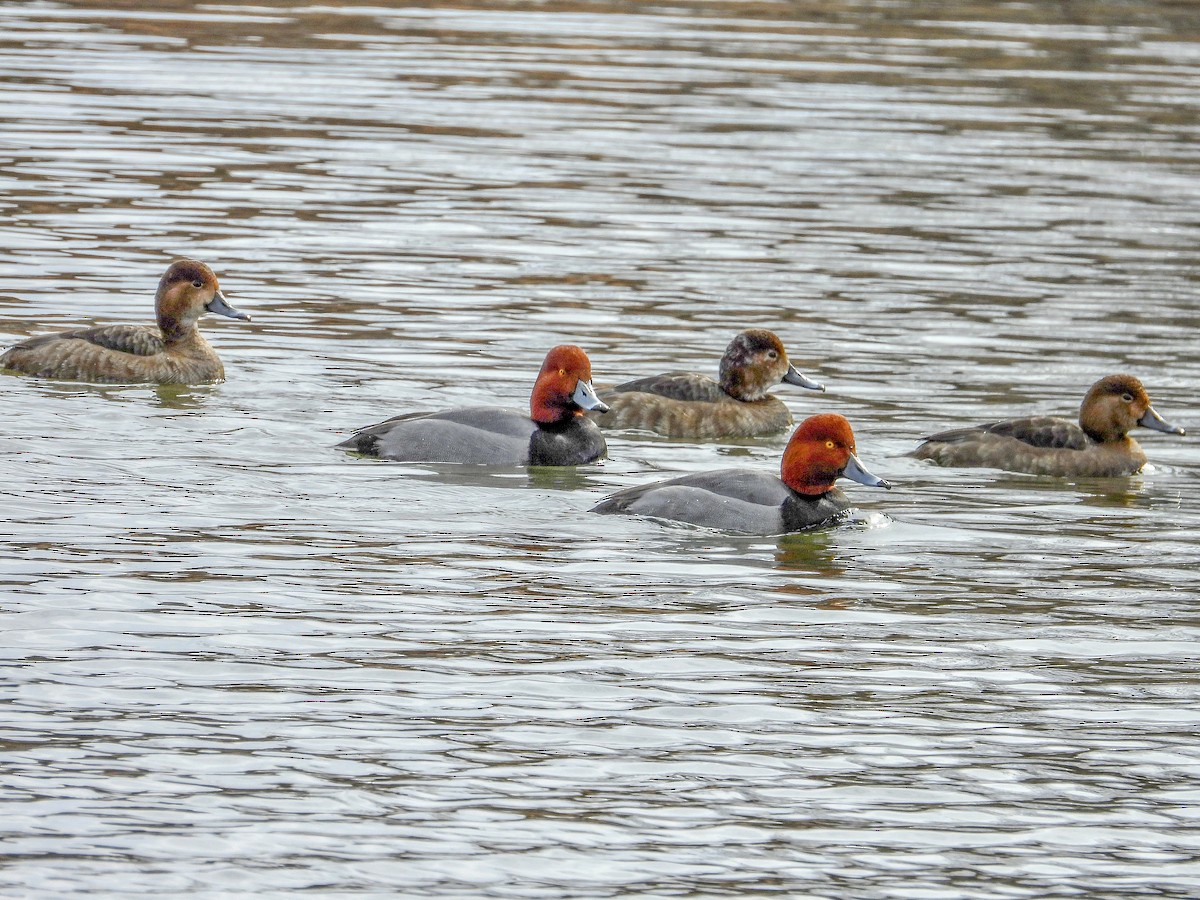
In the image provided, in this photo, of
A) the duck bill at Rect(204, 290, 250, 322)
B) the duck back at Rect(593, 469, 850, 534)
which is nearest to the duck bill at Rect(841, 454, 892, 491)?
the duck back at Rect(593, 469, 850, 534)

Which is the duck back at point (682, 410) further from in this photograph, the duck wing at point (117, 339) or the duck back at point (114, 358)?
the duck wing at point (117, 339)

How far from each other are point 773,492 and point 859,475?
1.76ft

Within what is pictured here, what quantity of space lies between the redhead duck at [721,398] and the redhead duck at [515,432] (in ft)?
2.58

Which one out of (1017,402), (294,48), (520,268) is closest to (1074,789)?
(1017,402)

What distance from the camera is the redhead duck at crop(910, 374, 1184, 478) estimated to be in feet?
43.2

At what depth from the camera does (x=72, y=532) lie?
10.6 meters

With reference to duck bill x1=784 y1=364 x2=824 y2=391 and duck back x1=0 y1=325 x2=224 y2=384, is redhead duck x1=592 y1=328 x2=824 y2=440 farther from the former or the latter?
duck back x1=0 y1=325 x2=224 y2=384

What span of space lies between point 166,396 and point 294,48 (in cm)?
1714

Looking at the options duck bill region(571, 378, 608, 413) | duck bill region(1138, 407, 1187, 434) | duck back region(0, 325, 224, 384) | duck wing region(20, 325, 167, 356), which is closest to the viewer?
duck bill region(571, 378, 608, 413)

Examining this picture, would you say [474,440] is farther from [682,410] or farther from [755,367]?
[755,367]

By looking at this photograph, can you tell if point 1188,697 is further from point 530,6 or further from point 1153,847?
point 530,6

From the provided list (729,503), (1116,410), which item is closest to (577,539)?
(729,503)

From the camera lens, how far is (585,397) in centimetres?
1295

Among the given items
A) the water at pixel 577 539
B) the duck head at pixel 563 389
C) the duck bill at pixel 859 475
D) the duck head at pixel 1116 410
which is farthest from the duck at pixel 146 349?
the duck head at pixel 1116 410
